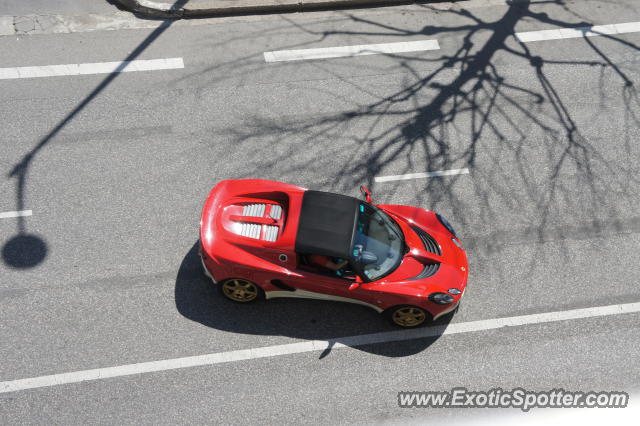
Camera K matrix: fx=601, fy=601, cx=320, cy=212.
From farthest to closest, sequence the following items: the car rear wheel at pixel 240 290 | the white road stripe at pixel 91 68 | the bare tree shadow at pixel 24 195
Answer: the white road stripe at pixel 91 68, the bare tree shadow at pixel 24 195, the car rear wheel at pixel 240 290

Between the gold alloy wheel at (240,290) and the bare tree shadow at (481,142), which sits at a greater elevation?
the bare tree shadow at (481,142)

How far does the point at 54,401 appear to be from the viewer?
7.10 m

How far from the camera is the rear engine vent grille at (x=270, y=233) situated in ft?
24.2

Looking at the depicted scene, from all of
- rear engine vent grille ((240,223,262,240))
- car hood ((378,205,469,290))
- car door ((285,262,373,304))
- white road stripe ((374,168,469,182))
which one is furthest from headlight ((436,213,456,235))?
rear engine vent grille ((240,223,262,240))

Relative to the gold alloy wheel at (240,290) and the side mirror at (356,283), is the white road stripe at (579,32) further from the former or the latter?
the gold alloy wheel at (240,290)

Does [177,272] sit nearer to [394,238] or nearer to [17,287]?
[17,287]

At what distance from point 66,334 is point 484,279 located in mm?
5560

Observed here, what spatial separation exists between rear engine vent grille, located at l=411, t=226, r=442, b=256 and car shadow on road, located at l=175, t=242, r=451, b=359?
93 cm

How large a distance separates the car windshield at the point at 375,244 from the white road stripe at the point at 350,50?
12.7 ft

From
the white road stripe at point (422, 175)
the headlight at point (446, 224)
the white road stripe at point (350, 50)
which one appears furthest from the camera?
the white road stripe at point (350, 50)

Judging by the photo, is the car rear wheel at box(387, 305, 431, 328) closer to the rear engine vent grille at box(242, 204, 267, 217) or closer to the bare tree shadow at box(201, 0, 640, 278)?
the bare tree shadow at box(201, 0, 640, 278)

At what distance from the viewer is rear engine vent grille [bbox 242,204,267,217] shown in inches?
301

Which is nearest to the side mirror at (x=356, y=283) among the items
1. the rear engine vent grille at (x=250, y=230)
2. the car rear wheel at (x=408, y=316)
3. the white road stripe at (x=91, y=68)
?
the car rear wheel at (x=408, y=316)

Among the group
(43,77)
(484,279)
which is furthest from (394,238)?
(43,77)
